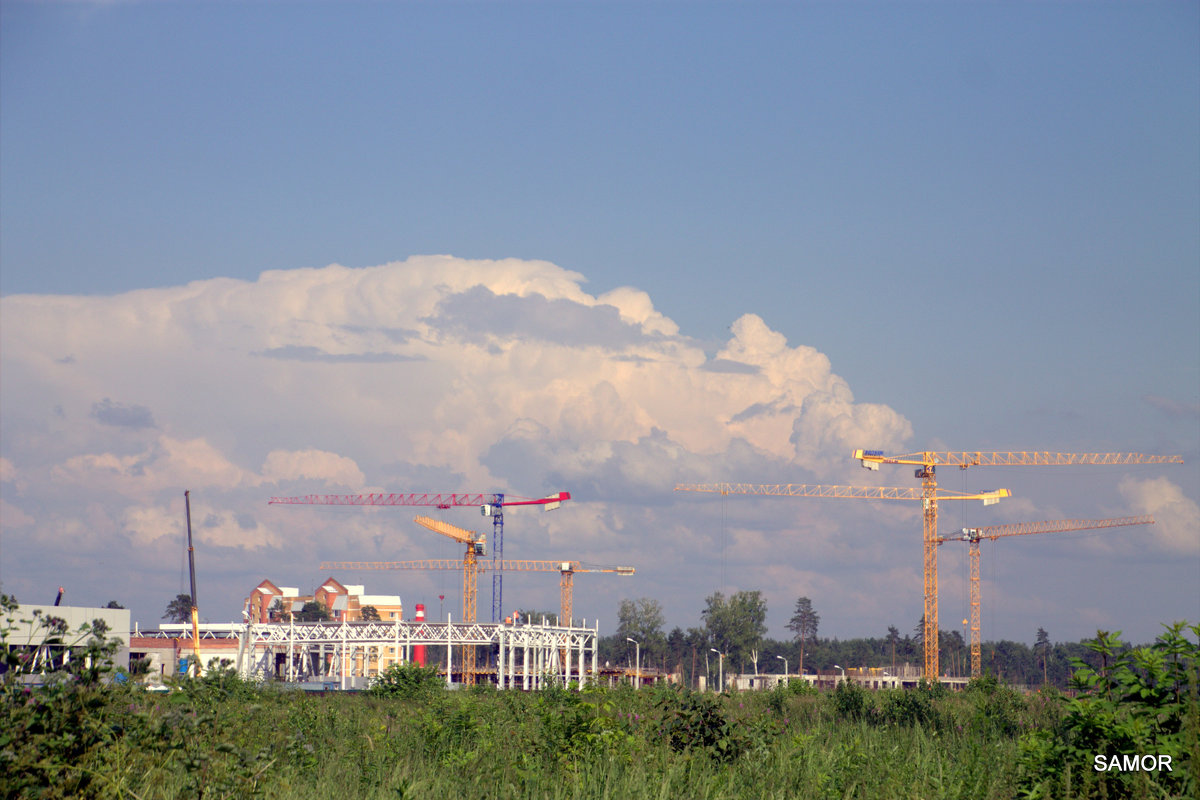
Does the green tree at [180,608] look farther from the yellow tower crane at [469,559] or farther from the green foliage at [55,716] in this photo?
the green foliage at [55,716]

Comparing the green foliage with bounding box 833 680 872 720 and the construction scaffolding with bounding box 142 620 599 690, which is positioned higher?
the green foliage with bounding box 833 680 872 720

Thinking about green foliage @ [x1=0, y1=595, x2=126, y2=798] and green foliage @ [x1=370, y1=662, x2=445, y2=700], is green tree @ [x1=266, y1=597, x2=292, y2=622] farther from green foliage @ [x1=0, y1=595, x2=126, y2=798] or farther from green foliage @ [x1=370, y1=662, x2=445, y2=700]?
green foliage @ [x1=0, y1=595, x2=126, y2=798]

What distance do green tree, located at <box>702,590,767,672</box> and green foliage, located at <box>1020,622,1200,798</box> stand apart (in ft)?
598

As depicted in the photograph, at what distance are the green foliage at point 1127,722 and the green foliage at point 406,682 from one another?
2791cm

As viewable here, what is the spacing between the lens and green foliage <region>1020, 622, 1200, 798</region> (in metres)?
8.43

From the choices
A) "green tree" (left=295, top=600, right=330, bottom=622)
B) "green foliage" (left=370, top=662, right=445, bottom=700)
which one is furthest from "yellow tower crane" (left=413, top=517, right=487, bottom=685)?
"green foliage" (left=370, top=662, right=445, bottom=700)

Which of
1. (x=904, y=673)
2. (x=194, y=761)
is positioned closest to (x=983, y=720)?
(x=194, y=761)

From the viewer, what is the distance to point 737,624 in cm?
19175

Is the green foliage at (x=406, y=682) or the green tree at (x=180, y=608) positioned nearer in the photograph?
A: the green foliage at (x=406, y=682)

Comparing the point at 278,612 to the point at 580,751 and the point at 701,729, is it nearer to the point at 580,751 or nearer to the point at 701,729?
the point at 701,729

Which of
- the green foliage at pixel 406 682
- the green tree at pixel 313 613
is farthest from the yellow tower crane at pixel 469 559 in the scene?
the green foliage at pixel 406 682

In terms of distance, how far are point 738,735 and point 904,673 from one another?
480ft

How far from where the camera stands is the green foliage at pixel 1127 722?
8.43m

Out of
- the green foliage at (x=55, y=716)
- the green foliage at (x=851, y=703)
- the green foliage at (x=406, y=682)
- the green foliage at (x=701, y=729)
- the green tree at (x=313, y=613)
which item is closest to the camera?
the green foliage at (x=55, y=716)
